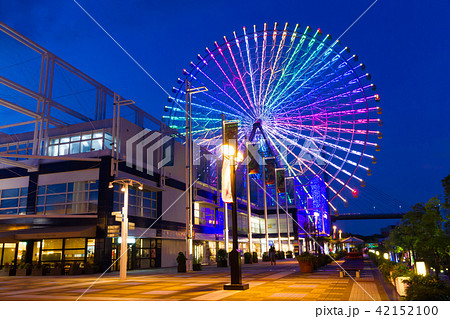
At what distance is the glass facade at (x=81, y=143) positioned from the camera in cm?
3734

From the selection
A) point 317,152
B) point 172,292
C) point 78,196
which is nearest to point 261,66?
point 317,152

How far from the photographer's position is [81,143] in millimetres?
37969

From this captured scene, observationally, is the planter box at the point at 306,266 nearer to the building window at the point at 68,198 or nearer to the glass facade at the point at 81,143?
the building window at the point at 68,198

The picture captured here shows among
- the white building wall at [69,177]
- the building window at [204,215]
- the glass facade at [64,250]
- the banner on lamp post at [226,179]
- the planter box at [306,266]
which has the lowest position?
the planter box at [306,266]

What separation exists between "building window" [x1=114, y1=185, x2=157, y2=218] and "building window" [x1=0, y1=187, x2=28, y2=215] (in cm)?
918

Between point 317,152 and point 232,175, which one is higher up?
point 317,152

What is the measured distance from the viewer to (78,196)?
35375 mm

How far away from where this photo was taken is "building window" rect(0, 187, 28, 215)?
37781 mm

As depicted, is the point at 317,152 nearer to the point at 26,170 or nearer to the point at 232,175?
the point at 232,175

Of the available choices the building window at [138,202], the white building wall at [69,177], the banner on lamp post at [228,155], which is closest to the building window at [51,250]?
the white building wall at [69,177]

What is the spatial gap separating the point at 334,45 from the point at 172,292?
98.8ft

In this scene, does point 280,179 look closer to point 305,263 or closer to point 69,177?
point 69,177

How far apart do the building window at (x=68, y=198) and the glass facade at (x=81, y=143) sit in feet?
11.8
